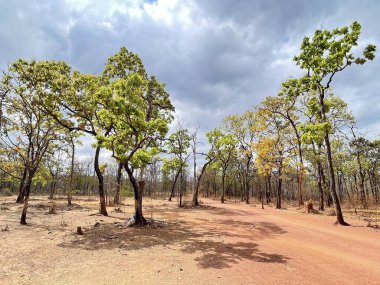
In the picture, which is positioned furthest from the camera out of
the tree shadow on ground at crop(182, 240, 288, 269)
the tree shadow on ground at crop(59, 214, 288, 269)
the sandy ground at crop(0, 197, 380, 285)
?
the tree shadow on ground at crop(59, 214, 288, 269)

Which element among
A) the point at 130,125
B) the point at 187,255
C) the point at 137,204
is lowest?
the point at 187,255

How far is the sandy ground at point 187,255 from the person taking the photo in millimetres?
7203

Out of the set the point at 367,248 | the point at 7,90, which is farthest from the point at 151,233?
the point at 7,90

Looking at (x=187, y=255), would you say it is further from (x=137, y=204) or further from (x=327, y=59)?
(x=327, y=59)

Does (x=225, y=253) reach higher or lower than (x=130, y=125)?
lower

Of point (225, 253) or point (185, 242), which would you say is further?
point (185, 242)

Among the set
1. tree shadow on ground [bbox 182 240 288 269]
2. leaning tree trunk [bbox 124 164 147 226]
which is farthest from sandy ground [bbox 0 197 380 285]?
leaning tree trunk [bbox 124 164 147 226]

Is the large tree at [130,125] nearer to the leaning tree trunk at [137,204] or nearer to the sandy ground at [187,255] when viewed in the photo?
the leaning tree trunk at [137,204]

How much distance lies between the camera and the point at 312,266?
8148mm

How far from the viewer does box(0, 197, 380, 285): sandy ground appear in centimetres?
720

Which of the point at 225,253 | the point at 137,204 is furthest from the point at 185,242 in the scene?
the point at 137,204

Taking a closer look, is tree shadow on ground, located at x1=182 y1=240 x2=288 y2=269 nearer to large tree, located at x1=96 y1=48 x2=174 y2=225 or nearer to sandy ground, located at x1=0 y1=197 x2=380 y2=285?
sandy ground, located at x1=0 y1=197 x2=380 y2=285

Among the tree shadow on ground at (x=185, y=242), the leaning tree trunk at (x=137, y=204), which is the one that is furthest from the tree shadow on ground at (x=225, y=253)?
the leaning tree trunk at (x=137, y=204)

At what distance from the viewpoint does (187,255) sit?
934 centimetres
